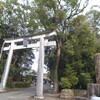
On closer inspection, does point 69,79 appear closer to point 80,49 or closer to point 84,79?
point 84,79

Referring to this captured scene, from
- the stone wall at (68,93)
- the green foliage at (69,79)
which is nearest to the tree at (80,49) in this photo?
the green foliage at (69,79)

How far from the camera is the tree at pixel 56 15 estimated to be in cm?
1537

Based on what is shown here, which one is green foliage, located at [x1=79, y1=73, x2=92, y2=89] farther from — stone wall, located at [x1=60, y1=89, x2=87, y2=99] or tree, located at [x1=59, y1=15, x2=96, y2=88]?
stone wall, located at [x1=60, y1=89, x2=87, y2=99]

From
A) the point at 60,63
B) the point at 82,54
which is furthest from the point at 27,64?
the point at 82,54

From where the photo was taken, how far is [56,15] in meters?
15.4

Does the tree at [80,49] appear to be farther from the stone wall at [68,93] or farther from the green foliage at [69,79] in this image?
the stone wall at [68,93]

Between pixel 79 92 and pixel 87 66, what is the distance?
10.1ft

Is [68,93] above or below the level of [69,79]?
below

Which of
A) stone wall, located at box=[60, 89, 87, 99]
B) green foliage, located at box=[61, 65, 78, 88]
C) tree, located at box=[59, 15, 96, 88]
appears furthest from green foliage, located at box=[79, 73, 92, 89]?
stone wall, located at box=[60, 89, 87, 99]

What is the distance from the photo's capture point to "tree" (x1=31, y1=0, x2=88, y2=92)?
1537cm

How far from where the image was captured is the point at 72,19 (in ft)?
52.4

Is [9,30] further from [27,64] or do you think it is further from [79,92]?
[79,92]

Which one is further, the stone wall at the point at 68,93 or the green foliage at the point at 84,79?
the green foliage at the point at 84,79

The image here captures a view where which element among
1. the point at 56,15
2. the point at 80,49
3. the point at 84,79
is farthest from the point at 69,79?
the point at 56,15
